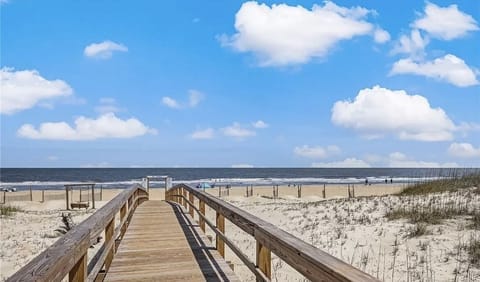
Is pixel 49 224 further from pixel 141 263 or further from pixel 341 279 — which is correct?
pixel 341 279

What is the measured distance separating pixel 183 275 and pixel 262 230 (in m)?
1.91

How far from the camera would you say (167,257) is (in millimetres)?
5973

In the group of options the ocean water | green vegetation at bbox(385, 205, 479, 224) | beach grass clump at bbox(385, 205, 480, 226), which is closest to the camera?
beach grass clump at bbox(385, 205, 480, 226)

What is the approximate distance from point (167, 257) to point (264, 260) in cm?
274

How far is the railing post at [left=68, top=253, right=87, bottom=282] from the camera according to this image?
3.06 m

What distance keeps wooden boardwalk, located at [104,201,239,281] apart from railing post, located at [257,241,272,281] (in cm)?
127

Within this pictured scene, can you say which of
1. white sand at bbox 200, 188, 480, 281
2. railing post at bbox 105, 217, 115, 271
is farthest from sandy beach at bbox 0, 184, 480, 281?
railing post at bbox 105, 217, 115, 271

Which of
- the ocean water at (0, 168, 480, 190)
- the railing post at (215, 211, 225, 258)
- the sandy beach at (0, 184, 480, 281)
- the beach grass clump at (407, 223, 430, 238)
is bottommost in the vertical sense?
the ocean water at (0, 168, 480, 190)

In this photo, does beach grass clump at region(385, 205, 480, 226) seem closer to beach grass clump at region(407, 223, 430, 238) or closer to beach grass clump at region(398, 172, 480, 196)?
beach grass clump at region(407, 223, 430, 238)

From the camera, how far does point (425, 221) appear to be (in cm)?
970

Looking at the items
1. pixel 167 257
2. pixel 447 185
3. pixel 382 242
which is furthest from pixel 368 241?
pixel 447 185

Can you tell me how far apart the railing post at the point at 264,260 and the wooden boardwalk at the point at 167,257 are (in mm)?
1272

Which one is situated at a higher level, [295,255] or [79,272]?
[295,255]

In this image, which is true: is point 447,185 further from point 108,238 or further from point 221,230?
point 108,238
